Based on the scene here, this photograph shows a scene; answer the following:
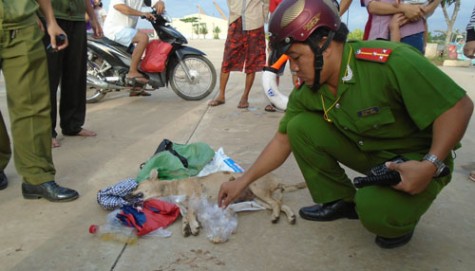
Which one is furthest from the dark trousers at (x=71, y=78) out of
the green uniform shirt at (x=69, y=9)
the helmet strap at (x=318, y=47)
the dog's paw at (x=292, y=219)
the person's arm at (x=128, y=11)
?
the helmet strap at (x=318, y=47)

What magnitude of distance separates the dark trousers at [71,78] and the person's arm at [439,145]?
122 inches

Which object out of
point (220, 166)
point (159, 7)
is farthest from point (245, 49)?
point (220, 166)

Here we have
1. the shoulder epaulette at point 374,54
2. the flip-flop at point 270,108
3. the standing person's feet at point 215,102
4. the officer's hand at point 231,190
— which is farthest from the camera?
the standing person's feet at point 215,102

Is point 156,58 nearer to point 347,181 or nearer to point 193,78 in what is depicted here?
point 193,78

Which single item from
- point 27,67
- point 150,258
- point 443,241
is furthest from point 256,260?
point 27,67

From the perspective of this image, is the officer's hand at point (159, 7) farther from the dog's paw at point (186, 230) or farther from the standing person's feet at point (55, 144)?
the dog's paw at point (186, 230)

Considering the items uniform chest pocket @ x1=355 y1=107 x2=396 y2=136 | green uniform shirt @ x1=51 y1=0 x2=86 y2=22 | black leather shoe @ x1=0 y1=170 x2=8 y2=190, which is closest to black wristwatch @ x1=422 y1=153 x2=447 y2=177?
uniform chest pocket @ x1=355 y1=107 x2=396 y2=136

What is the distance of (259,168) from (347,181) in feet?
1.79

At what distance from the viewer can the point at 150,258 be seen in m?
2.21

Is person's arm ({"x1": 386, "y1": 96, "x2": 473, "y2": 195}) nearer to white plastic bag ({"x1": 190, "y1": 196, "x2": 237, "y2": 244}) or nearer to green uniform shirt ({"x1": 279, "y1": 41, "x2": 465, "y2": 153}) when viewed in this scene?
green uniform shirt ({"x1": 279, "y1": 41, "x2": 465, "y2": 153})

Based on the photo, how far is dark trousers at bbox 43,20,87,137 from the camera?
394 cm

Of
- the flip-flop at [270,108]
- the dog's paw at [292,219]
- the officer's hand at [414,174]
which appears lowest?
the flip-flop at [270,108]

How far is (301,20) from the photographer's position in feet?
6.30

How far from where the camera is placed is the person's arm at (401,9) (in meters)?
3.39
